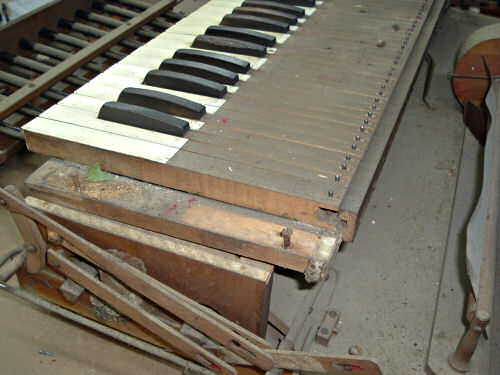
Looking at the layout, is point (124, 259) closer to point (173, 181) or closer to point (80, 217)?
point (80, 217)

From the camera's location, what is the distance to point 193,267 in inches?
81.7

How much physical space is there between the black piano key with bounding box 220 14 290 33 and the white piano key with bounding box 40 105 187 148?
1098mm

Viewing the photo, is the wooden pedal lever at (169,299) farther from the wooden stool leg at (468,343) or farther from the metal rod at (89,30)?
the metal rod at (89,30)

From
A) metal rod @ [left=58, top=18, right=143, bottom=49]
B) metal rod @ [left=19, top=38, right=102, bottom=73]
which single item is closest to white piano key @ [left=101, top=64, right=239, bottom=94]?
metal rod @ [left=19, top=38, right=102, bottom=73]

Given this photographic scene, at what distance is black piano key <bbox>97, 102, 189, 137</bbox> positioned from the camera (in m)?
2.16

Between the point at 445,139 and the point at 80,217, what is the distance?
2.81 metres

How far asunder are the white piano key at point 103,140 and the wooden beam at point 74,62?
4.45 ft

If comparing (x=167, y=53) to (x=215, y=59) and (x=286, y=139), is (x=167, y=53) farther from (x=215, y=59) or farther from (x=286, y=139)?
(x=286, y=139)

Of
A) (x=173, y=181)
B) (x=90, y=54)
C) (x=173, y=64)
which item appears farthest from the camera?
(x=90, y=54)

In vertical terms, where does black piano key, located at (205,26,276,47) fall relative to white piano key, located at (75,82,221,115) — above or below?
above

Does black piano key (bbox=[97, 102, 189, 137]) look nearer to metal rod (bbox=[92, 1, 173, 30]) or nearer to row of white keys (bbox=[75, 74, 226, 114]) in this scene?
row of white keys (bbox=[75, 74, 226, 114])

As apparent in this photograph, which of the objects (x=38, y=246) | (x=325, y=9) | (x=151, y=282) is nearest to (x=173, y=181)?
(x=151, y=282)

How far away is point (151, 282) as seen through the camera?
1992 millimetres

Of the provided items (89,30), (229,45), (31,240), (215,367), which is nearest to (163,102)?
(229,45)
